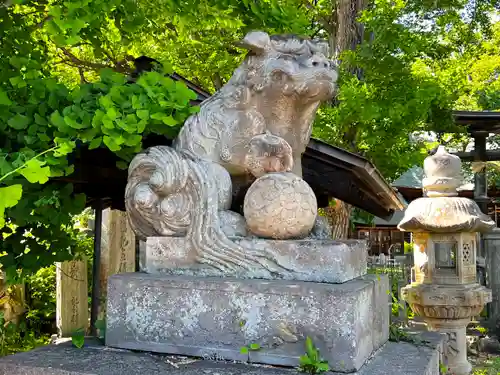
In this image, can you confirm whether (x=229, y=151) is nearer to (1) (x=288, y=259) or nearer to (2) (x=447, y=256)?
(1) (x=288, y=259)

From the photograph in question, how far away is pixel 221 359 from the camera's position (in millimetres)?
2287

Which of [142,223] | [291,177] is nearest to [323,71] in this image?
[291,177]

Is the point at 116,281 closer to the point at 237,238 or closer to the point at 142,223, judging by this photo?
the point at 142,223

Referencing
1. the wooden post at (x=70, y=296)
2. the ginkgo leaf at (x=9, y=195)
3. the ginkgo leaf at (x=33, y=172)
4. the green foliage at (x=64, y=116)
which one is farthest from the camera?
the wooden post at (x=70, y=296)

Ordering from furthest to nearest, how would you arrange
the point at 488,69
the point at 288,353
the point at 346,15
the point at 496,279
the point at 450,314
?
1. the point at 488,69
2. the point at 496,279
3. the point at 346,15
4. the point at 450,314
5. the point at 288,353

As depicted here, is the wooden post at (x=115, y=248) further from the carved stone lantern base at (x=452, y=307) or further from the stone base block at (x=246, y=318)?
the stone base block at (x=246, y=318)

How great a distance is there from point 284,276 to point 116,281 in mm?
831

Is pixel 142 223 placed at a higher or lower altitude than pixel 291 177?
lower

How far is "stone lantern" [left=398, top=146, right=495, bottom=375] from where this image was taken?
7.27 m

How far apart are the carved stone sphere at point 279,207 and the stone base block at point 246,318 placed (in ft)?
0.80

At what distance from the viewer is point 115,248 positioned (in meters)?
7.99

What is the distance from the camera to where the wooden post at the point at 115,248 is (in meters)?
7.95

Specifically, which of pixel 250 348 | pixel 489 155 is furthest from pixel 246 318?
pixel 489 155

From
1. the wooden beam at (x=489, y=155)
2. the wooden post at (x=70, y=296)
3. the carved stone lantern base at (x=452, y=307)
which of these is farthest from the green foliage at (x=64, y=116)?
the wooden beam at (x=489, y=155)
